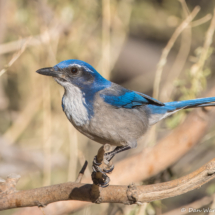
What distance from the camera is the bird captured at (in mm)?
3000

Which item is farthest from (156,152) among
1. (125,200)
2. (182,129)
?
(125,200)

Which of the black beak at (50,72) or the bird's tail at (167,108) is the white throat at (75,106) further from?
the bird's tail at (167,108)

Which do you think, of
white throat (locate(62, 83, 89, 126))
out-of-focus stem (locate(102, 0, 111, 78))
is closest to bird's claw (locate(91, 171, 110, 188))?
white throat (locate(62, 83, 89, 126))

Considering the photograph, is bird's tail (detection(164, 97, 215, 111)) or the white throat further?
bird's tail (detection(164, 97, 215, 111))

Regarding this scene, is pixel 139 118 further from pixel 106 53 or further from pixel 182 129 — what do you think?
pixel 106 53

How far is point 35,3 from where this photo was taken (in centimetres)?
544

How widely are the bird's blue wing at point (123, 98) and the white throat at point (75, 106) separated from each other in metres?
0.23

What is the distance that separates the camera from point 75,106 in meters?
3.06

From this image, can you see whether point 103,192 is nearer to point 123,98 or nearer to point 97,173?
point 97,173

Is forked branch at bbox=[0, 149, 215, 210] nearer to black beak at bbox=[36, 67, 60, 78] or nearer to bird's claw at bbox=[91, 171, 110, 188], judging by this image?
bird's claw at bbox=[91, 171, 110, 188]

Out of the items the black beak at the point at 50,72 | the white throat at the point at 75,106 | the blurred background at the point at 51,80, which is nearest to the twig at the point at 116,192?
the white throat at the point at 75,106

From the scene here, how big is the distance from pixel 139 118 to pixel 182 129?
25.4 inches

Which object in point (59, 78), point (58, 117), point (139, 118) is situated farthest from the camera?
point (58, 117)

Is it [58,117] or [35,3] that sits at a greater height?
[35,3]
